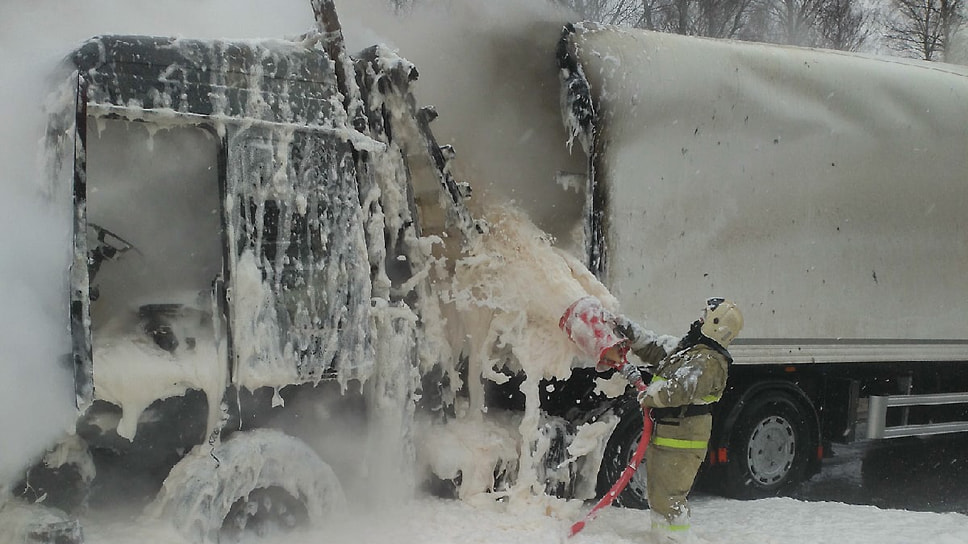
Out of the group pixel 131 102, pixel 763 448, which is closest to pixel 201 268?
pixel 131 102

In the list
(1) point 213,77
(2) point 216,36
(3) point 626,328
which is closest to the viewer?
(1) point 213,77

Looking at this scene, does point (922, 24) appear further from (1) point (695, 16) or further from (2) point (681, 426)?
(2) point (681, 426)

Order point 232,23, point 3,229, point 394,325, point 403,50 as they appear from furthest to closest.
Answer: point 403,50, point 232,23, point 394,325, point 3,229

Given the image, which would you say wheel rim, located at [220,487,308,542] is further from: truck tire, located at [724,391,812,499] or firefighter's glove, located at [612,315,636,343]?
truck tire, located at [724,391,812,499]

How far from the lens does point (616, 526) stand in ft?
15.7

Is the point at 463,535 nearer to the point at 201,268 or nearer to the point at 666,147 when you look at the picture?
the point at 201,268

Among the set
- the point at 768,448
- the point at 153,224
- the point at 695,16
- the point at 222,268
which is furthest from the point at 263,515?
the point at 695,16

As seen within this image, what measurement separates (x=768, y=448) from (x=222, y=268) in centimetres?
438

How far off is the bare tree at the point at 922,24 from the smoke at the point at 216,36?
1909 cm

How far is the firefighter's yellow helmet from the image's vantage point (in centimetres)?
448

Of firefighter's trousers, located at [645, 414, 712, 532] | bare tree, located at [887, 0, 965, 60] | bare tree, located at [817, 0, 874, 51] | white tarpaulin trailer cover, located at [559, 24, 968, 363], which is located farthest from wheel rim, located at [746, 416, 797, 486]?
bare tree, located at [887, 0, 965, 60]

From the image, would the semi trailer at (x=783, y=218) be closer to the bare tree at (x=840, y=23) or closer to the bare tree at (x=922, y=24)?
the bare tree at (x=840, y=23)

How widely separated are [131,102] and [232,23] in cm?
143

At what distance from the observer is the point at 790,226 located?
18.4 ft
